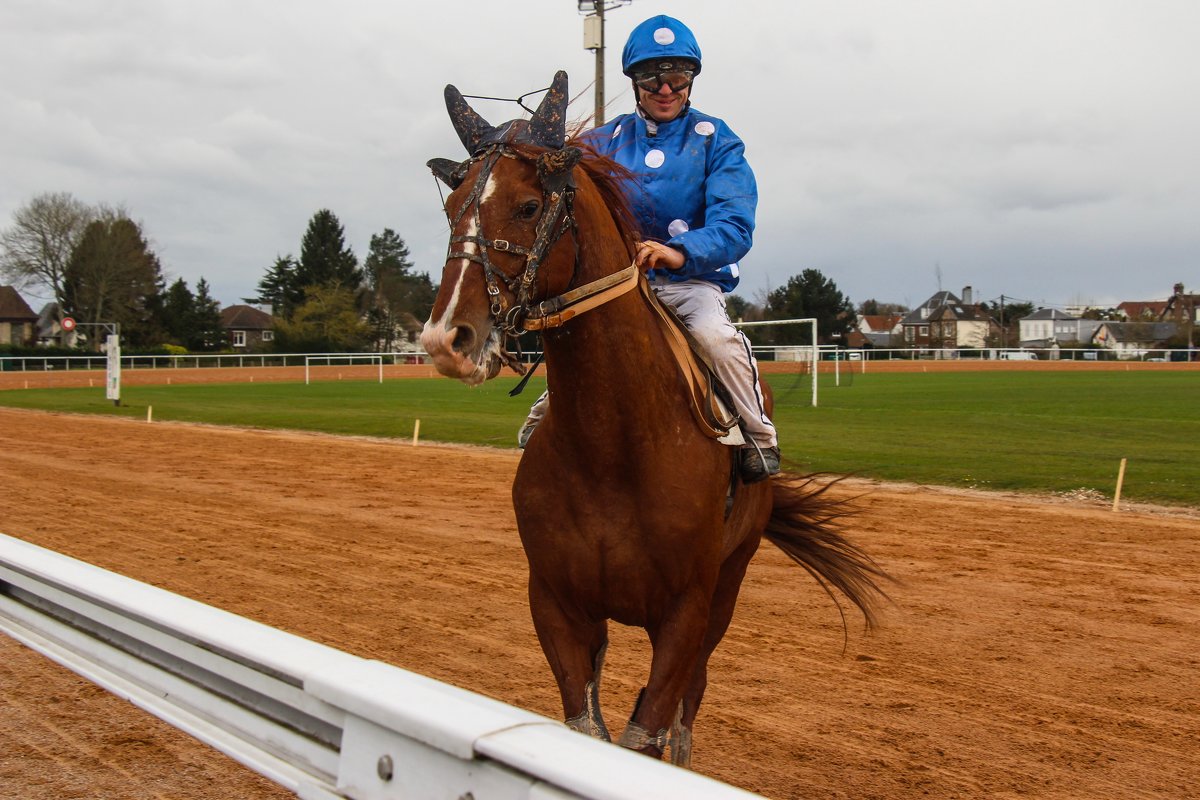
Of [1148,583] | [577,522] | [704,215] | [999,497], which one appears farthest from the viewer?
[999,497]

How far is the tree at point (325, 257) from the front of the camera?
86.9 metres

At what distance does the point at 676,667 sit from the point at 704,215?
1.68 meters

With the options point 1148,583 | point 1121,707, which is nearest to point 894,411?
point 1148,583

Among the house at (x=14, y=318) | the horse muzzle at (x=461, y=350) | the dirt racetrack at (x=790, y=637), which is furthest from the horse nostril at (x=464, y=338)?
the house at (x=14, y=318)

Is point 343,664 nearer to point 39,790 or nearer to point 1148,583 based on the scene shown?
point 39,790

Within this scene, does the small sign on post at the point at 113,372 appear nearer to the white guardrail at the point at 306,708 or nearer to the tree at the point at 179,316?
the white guardrail at the point at 306,708

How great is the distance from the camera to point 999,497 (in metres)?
11.0

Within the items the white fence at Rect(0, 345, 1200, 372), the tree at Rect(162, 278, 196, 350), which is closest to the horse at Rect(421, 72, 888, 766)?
the white fence at Rect(0, 345, 1200, 372)

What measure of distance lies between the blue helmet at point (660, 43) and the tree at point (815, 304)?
5817 cm

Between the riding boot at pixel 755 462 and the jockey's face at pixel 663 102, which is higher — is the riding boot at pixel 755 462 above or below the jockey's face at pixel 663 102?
below

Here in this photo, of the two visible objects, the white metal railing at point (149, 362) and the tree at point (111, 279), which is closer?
the white metal railing at point (149, 362)

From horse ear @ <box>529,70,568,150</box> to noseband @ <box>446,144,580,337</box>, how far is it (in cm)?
11

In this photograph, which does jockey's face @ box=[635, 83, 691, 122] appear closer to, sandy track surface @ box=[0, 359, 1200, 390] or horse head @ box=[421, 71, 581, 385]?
horse head @ box=[421, 71, 581, 385]

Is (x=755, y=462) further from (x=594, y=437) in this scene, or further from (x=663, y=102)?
(x=663, y=102)
